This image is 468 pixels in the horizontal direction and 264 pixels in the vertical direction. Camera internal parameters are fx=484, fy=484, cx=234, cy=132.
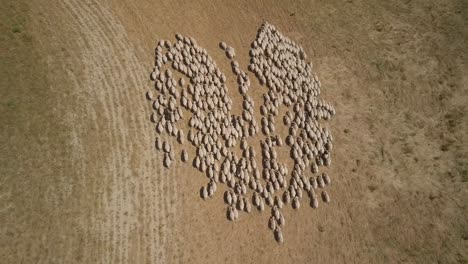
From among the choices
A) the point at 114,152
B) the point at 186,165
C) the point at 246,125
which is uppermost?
the point at 246,125

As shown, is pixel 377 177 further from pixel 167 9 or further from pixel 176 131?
pixel 167 9

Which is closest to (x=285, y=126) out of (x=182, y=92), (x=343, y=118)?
(x=343, y=118)

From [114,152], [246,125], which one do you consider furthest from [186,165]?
[246,125]

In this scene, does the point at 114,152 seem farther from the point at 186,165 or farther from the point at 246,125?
the point at 246,125

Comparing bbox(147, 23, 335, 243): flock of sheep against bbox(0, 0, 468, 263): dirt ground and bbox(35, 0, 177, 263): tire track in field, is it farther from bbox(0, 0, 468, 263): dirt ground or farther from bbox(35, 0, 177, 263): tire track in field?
bbox(35, 0, 177, 263): tire track in field

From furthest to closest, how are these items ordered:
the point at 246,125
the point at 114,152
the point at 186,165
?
the point at 246,125 < the point at 186,165 < the point at 114,152

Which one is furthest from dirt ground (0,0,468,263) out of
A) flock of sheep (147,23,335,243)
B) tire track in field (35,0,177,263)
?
flock of sheep (147,23,335,243)

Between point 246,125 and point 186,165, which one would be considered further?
point 246,125
